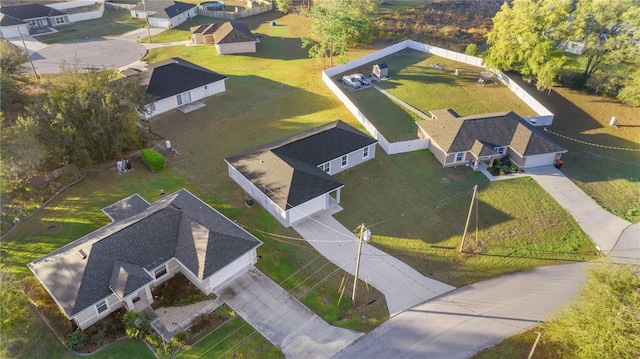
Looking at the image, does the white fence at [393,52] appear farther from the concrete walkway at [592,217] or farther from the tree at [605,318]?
the tree at [605,318]

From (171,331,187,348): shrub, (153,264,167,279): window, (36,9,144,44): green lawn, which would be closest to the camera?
(171,331,187,348): shrub

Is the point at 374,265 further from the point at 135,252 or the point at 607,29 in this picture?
the point at 607,29

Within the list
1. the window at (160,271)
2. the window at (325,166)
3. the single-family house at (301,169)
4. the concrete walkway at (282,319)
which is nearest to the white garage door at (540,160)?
the single-family house at (301,169)

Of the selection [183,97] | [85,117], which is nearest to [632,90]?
[183,97]

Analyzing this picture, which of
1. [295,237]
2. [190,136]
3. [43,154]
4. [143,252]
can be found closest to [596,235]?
[295,237]

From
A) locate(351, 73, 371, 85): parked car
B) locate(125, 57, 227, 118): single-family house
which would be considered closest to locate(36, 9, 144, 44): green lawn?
locate(125, 57, 227, 118): single-family house

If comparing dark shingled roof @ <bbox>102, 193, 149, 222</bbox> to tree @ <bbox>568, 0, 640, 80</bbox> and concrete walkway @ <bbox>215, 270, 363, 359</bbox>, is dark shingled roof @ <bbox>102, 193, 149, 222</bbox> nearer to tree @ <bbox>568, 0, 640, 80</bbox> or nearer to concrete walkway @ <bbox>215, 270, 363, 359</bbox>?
concrete walkway @ <bbox>215, 270, 363, 359</bbox>
